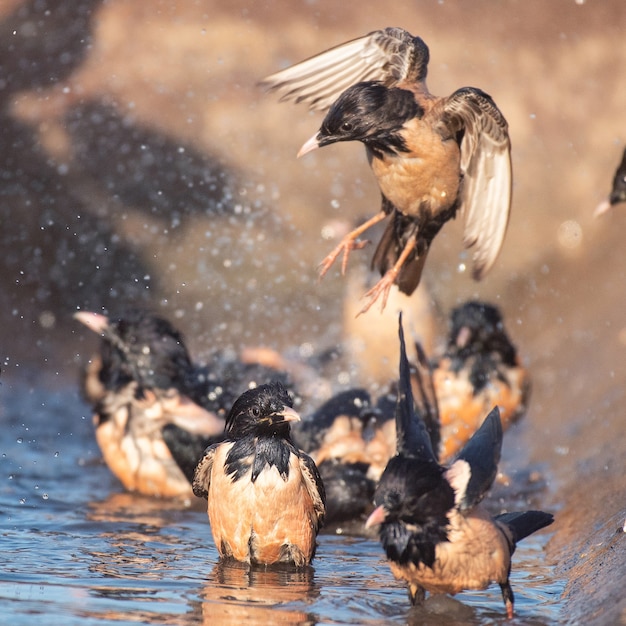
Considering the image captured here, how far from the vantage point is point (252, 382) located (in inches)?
268

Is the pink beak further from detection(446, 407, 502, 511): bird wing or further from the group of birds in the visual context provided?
detection(446, 407, 502, 511): bird wing

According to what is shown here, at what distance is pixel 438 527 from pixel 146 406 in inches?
124

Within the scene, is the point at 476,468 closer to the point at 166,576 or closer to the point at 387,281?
the point at 387,281

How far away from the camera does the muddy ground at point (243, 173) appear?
A: 9344mm

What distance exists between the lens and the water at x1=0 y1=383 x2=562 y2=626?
354cm

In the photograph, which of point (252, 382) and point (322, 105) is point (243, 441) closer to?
point (322, 105)

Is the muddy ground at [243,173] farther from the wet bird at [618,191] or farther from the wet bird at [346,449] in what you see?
the wet bird at [346,449]

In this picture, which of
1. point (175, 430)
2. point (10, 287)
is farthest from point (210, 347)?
point (175, 430)

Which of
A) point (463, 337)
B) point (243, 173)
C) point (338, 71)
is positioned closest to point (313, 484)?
point (338, 71)

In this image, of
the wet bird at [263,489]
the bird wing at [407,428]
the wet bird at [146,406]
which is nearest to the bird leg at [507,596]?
the bird wing at [407,428]

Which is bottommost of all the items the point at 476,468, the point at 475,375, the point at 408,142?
the point at 476,468

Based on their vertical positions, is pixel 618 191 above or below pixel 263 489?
above

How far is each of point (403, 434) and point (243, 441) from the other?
0.85m

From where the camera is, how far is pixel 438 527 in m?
3.59
